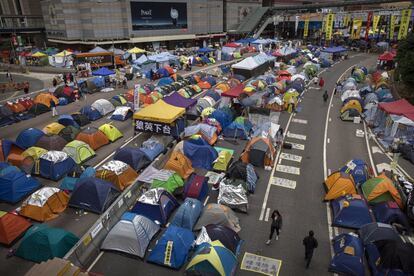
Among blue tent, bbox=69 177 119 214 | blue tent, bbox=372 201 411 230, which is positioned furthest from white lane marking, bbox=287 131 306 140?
blue tent, bbox=69 177 119 214

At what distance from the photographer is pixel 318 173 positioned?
19672 mm

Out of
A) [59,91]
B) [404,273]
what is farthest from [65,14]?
[404,273]

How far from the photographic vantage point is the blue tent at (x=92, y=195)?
1555 cm

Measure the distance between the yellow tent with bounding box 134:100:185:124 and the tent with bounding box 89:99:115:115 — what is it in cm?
913

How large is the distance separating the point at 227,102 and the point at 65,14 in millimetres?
52183

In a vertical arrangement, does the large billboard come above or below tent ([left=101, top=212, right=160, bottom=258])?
above

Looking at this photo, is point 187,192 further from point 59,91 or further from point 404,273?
point 59,91

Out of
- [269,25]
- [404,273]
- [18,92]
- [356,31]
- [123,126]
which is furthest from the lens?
[269,25]

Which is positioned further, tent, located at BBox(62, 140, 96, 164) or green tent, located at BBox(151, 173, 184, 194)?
tent, located at BBox(62, 140, 96, 164)

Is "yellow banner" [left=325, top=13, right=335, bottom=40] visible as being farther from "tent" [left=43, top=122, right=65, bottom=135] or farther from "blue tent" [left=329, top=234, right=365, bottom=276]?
"blue tent" [left=329, top=234, right=365, bottom=276]

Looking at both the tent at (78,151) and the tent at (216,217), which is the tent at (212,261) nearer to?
the tent at (216,217)

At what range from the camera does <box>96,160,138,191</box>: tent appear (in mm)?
16984

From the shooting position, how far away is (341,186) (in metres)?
16.1

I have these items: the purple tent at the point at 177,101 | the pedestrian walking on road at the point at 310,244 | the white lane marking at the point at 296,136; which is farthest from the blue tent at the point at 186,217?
the white lane marking at the point at 296,136
